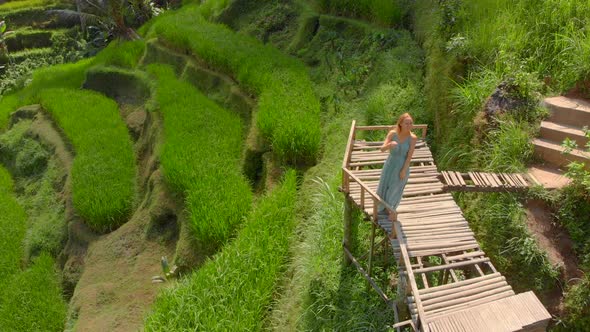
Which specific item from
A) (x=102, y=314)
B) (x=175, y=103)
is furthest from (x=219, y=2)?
(x=102, y=314)

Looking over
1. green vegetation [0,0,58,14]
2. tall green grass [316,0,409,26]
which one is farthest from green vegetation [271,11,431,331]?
green vegetation [0,0,58,14]

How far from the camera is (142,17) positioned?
1830cm

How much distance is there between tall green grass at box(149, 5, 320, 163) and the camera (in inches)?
253

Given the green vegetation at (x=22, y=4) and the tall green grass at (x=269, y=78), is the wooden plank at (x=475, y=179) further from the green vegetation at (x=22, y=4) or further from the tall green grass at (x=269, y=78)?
the green vegetation at (x=22, y=4)

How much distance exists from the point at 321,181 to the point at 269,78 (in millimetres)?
2995

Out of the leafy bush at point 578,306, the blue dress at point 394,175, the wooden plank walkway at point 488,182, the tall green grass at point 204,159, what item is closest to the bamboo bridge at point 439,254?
the wooden plank walkway at point 488,182

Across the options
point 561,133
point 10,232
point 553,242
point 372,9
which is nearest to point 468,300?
point 553,242

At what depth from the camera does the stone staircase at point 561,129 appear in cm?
421

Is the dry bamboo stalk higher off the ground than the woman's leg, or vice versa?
the woman's leg

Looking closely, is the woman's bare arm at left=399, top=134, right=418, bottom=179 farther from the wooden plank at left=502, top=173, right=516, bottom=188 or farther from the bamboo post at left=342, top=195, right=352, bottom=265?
the wooden plank at left=502, top=173, right=516, bottom=188

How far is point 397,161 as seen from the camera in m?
3.59

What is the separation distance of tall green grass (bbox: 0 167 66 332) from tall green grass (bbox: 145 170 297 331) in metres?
2.31

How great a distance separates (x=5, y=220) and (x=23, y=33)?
18232mm

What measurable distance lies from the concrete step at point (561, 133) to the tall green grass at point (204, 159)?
350 cm
